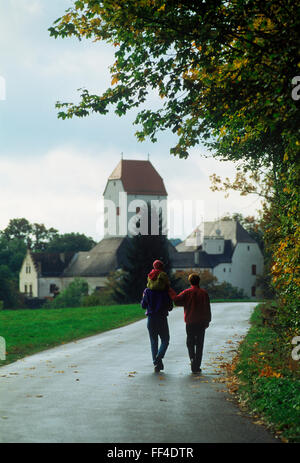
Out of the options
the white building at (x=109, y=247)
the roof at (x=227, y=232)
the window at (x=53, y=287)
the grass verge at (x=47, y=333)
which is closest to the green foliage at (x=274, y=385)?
the grass verge at (x=47, y=333)

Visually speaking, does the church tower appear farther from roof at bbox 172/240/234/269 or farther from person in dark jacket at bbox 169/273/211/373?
person in dark jacket at bbox 169/273/211/373

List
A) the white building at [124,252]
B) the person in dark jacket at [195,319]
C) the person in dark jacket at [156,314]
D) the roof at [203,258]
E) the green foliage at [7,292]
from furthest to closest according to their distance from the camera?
the roof at [203,258]
the white building at [124,252]
the green foliage at [7,292]
the person in dark jacket at [156,314]
the person in dark jacket at [195,319]

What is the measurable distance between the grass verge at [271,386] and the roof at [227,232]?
89.3m

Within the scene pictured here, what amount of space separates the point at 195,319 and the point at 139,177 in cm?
10577

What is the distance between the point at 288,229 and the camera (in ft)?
36.0

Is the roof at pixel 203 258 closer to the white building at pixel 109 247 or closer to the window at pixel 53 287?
the white building at pixel 109 247

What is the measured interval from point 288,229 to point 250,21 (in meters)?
3.32

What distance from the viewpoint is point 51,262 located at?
11244 centimetres

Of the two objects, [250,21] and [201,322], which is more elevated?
[250,21]

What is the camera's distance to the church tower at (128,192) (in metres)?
113

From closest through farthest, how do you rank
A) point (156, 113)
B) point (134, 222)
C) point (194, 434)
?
point (194, 434) → point (156, 113) → point (134, 222)

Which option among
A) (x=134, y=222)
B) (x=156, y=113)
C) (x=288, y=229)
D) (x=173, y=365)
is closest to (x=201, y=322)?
(x=173, y=365)

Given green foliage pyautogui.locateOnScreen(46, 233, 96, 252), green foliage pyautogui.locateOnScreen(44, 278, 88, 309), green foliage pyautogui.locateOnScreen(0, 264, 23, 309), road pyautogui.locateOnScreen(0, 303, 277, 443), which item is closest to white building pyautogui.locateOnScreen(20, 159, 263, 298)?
green foliage pyautogui.locateOnScreen(46, 233, 96, 252)

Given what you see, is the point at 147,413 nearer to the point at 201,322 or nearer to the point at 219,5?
the point at 201,322
